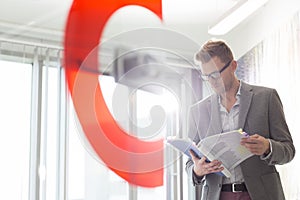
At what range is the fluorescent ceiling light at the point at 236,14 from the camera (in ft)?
9.36

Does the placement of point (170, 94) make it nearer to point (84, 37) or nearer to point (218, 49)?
point (218, 49)

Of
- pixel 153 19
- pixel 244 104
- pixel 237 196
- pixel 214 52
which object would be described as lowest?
pixel 237 196

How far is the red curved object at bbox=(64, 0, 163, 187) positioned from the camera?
89.1 inches

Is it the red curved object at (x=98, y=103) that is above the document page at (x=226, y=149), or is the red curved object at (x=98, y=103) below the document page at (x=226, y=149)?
above

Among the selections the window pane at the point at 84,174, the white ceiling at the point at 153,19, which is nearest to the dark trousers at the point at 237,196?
the window pane at the point at 84,174

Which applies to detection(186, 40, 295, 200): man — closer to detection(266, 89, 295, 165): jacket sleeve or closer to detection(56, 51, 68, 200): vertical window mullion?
detection(266, 89, 295, 165): jacket sleeve

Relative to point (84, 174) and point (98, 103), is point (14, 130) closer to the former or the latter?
point (84, 174)

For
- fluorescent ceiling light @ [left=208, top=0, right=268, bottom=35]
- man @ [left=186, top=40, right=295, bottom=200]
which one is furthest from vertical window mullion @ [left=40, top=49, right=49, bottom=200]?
man @ [left=186, top=40, right=295, bottom=200]

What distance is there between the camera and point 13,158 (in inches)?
115

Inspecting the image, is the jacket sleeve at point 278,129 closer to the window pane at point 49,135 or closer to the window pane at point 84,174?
the window pane at point 84,174

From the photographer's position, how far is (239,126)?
6.22 ft

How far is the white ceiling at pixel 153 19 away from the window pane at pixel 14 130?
0.26 m

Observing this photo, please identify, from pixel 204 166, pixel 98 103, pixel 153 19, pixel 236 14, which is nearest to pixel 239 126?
pixel 204 166

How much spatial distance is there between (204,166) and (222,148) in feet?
0.34
